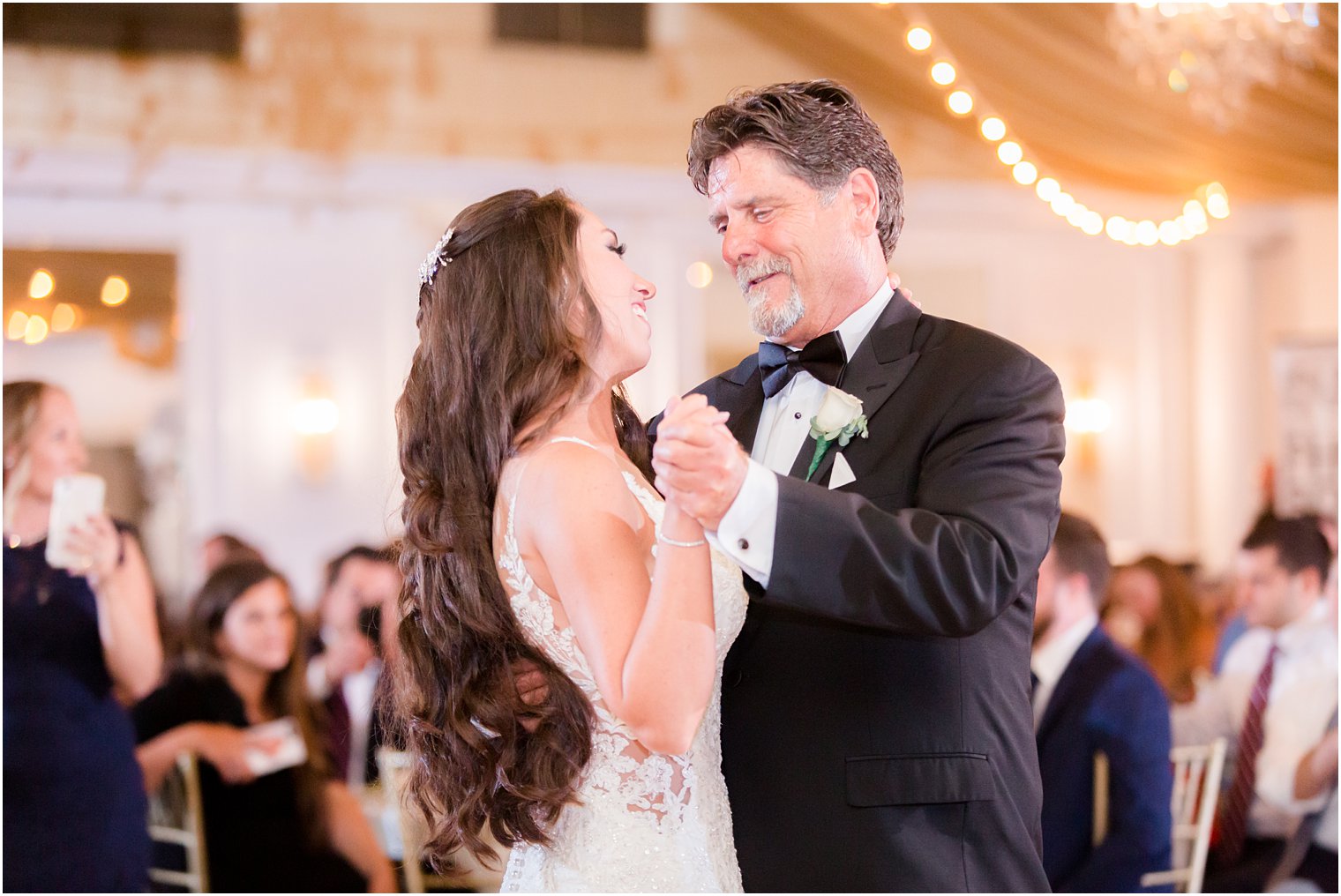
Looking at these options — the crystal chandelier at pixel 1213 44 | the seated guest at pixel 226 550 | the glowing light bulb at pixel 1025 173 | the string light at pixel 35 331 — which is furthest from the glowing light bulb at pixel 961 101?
the string light at pixel 35 331

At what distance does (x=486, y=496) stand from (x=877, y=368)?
646 mm

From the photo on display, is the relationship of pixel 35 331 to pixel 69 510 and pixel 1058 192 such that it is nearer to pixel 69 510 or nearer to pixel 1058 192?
pixel 69 510

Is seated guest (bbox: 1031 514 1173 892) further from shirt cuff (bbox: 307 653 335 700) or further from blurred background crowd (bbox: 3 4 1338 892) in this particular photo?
shirt cuff (bbox: 307 653 335 700)

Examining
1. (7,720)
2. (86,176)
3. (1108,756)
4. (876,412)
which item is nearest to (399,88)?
(86,176)

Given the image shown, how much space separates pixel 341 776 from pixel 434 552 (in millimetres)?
2679

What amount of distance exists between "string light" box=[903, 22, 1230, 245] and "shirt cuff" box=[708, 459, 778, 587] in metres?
2.14

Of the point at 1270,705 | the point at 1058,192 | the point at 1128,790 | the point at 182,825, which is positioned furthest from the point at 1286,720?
the point at 182,825

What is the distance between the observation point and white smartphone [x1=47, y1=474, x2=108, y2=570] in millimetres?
3338

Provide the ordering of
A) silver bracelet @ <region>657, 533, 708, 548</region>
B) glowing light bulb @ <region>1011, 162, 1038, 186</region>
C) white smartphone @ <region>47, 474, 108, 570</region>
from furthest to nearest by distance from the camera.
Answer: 1. glowing light bulb @ <region>1011, 162, 1038, 186</region>
2. white smartphone @ <region>47, 474, 108, 570</region>
3. silver bracelet @ <region>657, 533, 708, 548</region>

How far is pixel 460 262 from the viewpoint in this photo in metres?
2.11

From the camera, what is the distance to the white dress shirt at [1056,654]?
374cm

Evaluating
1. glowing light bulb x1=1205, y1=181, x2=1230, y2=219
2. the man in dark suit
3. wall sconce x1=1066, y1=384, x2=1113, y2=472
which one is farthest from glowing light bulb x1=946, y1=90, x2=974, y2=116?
wall sconce x1=1066, y1=384, x2=1113, y2=472

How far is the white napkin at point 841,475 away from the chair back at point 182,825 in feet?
8.49

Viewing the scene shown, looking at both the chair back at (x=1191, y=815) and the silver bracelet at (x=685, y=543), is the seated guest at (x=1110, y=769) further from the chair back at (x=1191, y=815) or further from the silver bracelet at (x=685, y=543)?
the silver bracelet at (x=685, y=543)
